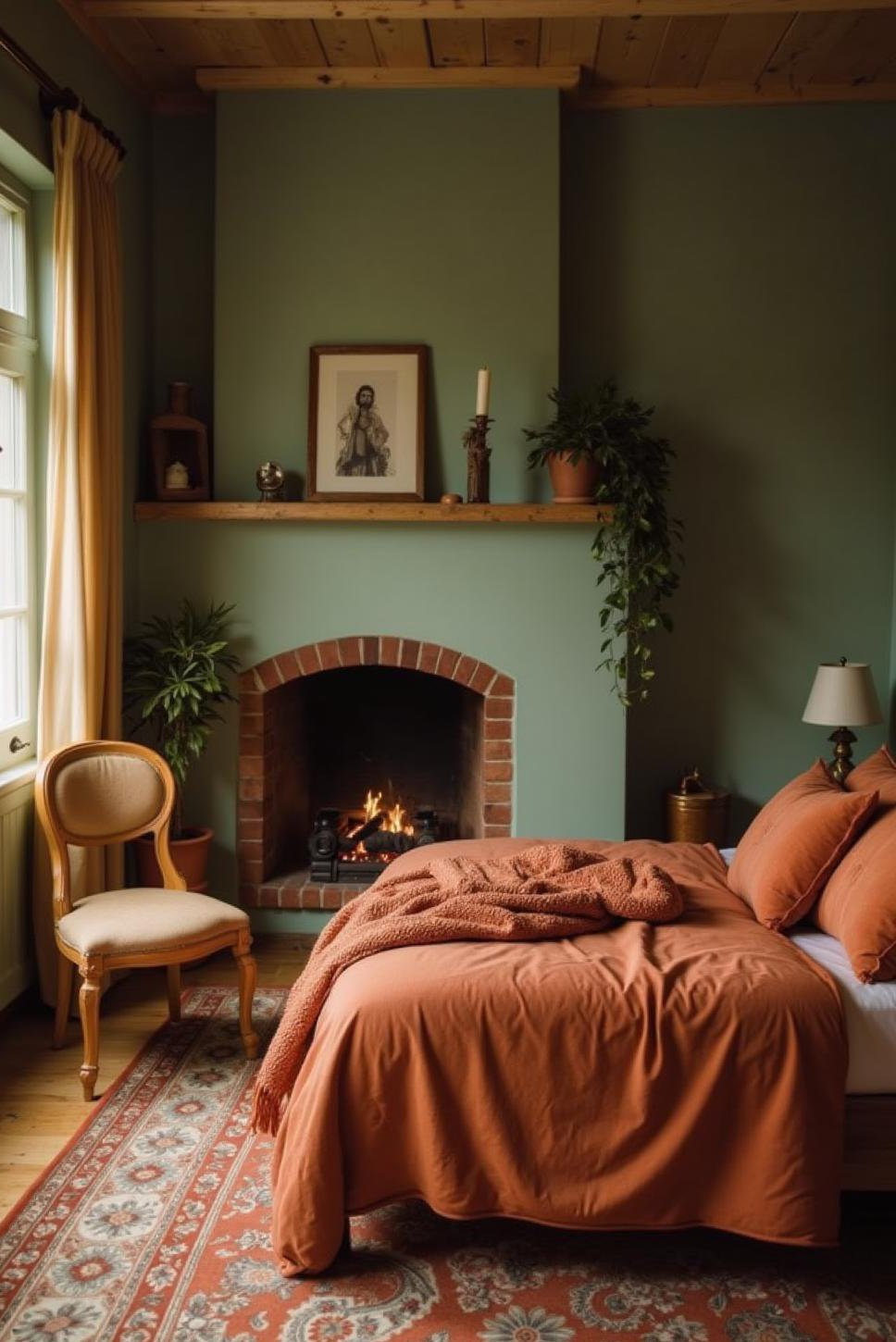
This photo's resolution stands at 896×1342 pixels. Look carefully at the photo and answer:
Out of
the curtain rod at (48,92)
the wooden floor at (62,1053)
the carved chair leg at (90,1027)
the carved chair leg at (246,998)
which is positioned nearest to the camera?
the wooden floor at (62,1053)

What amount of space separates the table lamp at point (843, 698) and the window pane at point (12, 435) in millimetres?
2936

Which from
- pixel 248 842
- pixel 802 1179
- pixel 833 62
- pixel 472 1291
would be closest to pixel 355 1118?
pixel 472 1291

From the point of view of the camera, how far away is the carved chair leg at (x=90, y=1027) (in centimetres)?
325

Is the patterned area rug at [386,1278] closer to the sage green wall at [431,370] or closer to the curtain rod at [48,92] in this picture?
the sage green wall at [431,370]

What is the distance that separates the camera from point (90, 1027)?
325 cm

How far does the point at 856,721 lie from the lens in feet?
14.6

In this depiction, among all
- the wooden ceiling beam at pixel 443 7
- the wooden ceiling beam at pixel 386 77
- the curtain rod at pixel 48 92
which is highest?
the wooden ceiling beam at pixel 386 77

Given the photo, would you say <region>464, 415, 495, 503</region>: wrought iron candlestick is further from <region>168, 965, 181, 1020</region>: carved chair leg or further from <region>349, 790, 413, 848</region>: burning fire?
<region>168, 965, 181, 1020</region>: carved chair leg

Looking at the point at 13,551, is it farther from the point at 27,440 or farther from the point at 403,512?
the point at 403,512

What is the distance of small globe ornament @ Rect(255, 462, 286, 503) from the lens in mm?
4559

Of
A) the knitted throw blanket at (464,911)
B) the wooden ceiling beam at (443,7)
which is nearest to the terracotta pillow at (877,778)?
the knitted throw blanket at (464,911)

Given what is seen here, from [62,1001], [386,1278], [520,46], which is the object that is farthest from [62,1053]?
[520,46]

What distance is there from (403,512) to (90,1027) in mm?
2154

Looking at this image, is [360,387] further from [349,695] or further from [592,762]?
[592,762]
